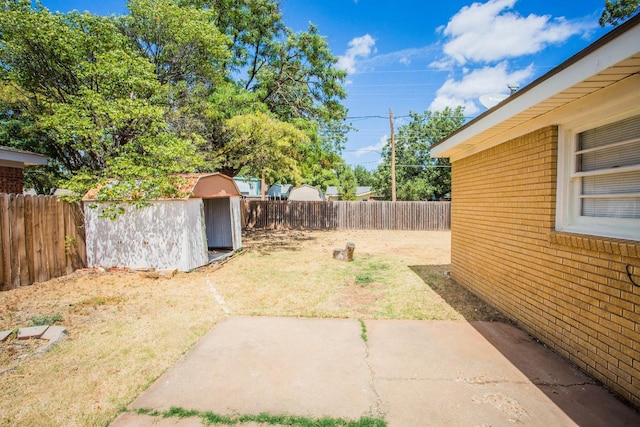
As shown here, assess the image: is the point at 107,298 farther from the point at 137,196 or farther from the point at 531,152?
the point at 531,152

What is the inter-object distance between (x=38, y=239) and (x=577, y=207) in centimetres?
902

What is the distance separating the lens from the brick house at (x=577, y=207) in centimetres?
250

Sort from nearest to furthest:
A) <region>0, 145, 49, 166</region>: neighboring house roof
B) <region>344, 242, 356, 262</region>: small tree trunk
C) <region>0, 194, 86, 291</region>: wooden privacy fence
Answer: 1. <region>0, 194, 86, 291</region>: wooden privacy fence
2. <region>0, 145, 49, 166</region>: neighboring house roof
3. <region>344, 242, 356, 262</region>: small tree trunk

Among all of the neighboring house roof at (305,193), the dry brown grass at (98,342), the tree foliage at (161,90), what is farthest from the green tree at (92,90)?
the neighboring house roof at (305,193)

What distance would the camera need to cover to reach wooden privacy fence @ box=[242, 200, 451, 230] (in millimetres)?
17969

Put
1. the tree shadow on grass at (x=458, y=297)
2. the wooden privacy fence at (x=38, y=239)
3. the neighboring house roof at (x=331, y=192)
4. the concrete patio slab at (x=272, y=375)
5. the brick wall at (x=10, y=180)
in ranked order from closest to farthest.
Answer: the concrete patio slab at (x=272, y=375) → the tree shadow on grass at (x=458, y=297) → the wooden privacy fence at (x=38, y=239) → the brick wall at (x=10, y=180) → the neighboring house roof at (x=331, y=192)

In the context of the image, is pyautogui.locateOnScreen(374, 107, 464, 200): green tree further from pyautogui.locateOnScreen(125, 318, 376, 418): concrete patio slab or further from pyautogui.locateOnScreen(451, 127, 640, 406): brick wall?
pyautogui.locateOnScreen(125, 318, 376, 418): concrete patio slab

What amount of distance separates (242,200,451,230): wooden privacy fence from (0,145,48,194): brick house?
33.3ft

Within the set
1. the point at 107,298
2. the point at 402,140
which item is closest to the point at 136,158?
the point at 107,298

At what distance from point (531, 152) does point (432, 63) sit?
605 inches

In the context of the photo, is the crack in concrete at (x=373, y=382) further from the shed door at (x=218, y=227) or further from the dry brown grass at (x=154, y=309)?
the shed door at (x=218, y=227)

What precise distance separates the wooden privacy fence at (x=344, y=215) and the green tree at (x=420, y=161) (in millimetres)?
9113

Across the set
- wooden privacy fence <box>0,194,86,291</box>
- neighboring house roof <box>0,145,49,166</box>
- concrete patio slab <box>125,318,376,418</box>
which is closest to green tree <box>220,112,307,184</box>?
wooden privacy fence <box>0,194,86,291</box>

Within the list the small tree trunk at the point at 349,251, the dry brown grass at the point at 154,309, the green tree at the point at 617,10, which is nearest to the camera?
the dry brown grass at the point at 154,309
